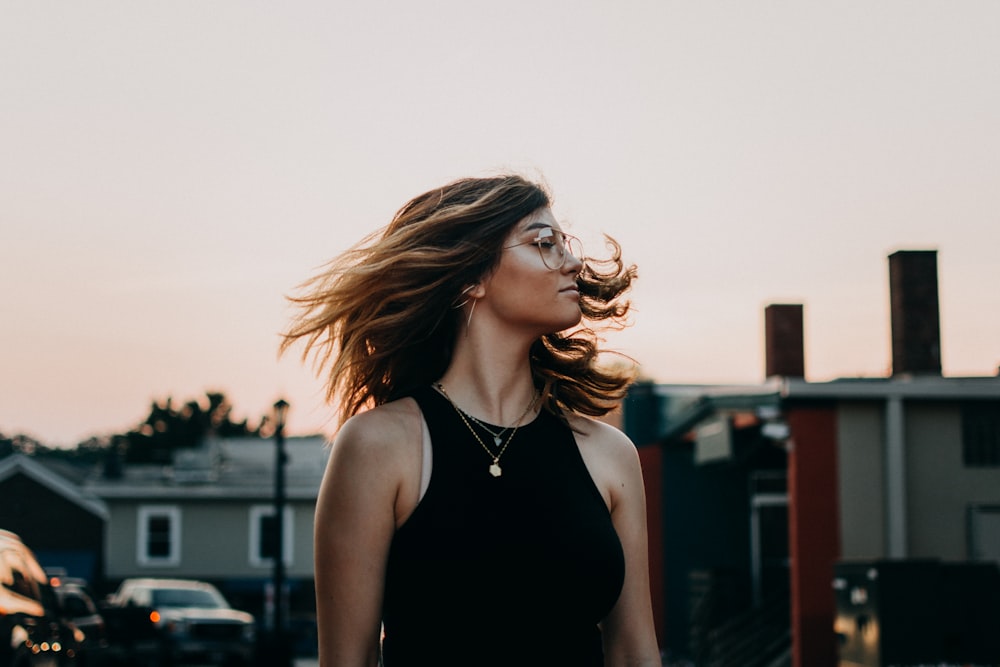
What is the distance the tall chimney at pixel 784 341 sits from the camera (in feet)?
84.8

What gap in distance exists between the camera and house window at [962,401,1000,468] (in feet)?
61.3

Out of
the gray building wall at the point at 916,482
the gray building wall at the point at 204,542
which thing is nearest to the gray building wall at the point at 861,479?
the gray building wall at the point at 916,482

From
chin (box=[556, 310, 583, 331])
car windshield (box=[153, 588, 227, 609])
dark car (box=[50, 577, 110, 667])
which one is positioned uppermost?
chin (box=[556, 310, 583, 331])

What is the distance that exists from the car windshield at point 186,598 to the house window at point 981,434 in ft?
49.0

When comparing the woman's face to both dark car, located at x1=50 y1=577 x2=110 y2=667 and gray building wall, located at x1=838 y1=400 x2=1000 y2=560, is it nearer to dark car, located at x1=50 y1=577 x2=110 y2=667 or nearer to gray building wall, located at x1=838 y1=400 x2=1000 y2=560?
dark car, located at x1=50 y1=577 x2=110 y2=667

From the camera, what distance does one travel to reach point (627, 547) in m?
3.36

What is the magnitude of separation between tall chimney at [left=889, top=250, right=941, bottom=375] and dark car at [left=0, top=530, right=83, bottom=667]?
1309cm

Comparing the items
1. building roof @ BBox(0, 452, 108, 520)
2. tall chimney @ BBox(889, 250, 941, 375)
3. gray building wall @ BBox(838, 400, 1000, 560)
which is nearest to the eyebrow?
gray building wall @ BBox(838, 400, 1000, 560)

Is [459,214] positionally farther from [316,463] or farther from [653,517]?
[316,463]

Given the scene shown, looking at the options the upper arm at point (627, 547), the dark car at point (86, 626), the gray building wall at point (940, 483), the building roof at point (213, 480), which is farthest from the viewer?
the building roof at point (213, 480)

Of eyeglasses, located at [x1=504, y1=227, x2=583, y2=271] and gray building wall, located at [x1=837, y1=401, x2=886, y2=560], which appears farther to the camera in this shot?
gray building wall, located at [x1=837, y1=401, x2=886, y2=560]

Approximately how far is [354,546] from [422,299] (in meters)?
0.67

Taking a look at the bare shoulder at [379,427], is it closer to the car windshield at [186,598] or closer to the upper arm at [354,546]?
the upper arm at [354,546]

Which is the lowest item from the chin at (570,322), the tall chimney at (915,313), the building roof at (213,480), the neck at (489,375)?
the building roof at (213,480)
